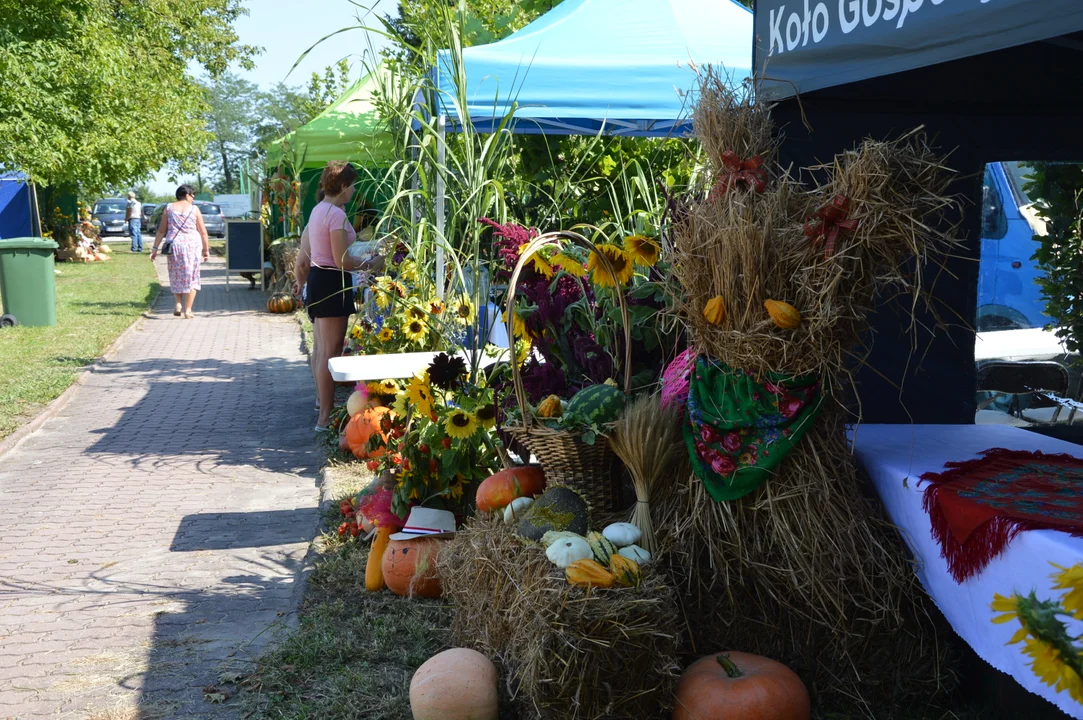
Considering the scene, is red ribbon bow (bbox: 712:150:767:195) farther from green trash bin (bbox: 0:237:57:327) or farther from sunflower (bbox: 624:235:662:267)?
green trash bin (bbox: 0:237:57:327)

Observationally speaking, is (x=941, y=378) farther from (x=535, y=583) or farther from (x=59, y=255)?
(x=59, y=255)

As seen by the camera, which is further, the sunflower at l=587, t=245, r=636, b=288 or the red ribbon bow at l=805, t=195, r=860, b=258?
the sunflower at l=587, t=245, r=636, b=288

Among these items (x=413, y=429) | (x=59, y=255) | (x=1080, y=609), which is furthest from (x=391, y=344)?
(x=59, y=255)

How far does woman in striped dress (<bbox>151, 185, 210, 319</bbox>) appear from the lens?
46.5ft

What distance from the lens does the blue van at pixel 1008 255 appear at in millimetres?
3980

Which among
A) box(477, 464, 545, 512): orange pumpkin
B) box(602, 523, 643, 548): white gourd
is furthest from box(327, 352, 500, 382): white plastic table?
box(602, 523, 643, 548): white gourd

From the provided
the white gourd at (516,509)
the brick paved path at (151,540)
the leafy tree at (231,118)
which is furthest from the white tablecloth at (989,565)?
the leafy tree at (231,118)

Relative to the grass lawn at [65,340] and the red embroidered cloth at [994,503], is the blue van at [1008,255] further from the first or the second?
the grass lawn at [65,340]

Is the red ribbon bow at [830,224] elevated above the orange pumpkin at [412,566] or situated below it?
above

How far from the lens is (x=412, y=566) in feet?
13.8

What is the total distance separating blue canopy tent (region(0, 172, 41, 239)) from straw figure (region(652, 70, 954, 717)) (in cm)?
2413

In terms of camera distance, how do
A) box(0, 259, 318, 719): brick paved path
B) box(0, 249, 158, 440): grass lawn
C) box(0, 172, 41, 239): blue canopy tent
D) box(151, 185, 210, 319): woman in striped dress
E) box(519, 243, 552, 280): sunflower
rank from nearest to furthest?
box(0, 259, 318, 719): brick paved path, box(519, 243, 552, 280): sunflower, box(0, 249, 158, 440): grass lawn, box(151, 185, 210, 319): woman in striped dress, box(0, 172, 41, 239): blue canopy tent

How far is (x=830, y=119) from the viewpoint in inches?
Answer: 145

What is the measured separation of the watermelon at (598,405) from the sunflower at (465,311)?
99.8 inches
